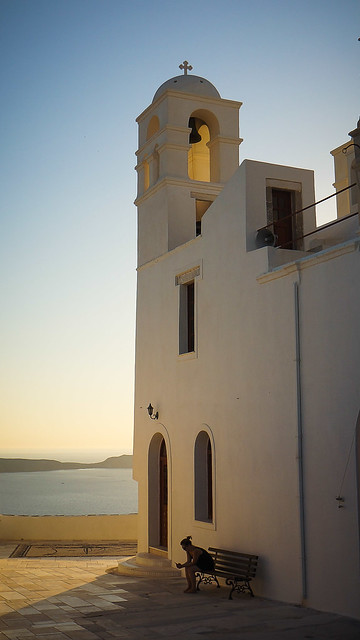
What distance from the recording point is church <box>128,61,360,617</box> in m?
10.0

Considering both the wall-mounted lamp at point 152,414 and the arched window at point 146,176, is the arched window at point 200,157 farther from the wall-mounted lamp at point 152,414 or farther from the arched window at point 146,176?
the wall-mounted lamp at point 152,414

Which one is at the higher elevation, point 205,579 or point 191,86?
point 191,86

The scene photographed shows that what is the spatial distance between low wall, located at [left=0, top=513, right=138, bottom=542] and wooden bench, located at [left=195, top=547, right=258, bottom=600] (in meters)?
11.0

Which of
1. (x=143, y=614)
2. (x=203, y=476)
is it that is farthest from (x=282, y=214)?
(x=143, y=614)

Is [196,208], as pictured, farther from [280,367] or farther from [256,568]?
Answer: [256,568]

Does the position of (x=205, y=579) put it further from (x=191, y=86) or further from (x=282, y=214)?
(x=191, y=86)

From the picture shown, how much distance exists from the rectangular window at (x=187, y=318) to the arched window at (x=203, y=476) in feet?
7.06

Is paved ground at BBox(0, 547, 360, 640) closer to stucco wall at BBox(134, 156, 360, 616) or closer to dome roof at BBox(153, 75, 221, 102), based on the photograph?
stucco wall at BBox(134, 156, 360, 616)

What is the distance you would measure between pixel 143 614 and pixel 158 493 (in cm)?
623

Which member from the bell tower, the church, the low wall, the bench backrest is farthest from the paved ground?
the low wall

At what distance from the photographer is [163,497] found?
16141mm

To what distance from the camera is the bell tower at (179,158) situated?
16.5 metres

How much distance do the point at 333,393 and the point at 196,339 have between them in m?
4.86

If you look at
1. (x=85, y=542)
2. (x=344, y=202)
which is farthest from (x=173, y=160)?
(x=85, y=542)
